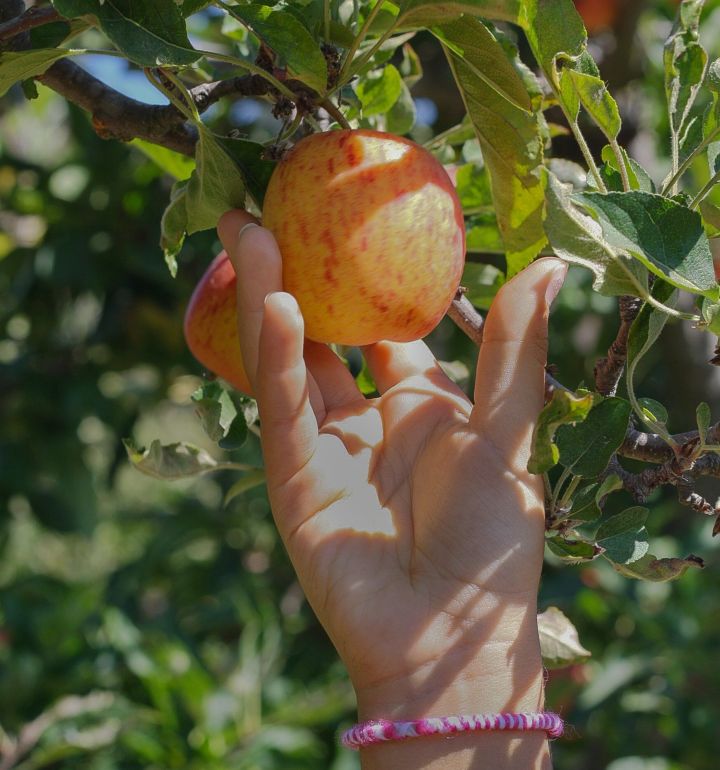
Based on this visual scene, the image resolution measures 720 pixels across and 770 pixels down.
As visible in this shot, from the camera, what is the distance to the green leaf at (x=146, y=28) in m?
0.69

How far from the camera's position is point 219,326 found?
3.20ft

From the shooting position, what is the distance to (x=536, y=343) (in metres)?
0.74

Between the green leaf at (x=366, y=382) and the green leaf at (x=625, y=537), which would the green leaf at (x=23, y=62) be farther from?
the green leaf at (x=625, y=537)

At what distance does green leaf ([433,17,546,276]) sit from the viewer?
0.74 m

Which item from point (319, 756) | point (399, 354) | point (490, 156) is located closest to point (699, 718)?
point (319, 756)

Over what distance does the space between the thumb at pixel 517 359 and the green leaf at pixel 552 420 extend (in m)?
0.08

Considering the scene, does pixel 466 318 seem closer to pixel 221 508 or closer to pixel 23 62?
pixel 23 62

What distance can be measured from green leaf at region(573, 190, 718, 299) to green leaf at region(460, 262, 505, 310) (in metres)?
0.35

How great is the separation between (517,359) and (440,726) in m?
0.27

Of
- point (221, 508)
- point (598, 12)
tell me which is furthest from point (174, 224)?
point (598, 12)

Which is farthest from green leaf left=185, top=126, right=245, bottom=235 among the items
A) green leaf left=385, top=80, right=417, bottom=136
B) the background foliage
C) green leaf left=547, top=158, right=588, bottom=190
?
the background foliage

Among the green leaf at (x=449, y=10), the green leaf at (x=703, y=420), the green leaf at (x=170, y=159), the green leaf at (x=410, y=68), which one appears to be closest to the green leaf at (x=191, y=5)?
the green leaf at (x=449, y=10)

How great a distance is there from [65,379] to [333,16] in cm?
157

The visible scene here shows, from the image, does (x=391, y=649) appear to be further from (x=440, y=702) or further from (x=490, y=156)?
(x=490, y=156)
